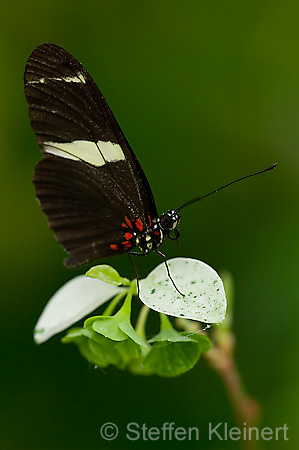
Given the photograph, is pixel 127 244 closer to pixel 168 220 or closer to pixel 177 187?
pixel 168 220

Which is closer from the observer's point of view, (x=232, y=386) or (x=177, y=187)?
(x=232, y=386)

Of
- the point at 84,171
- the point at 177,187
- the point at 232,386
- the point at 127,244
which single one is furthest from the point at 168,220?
the point at 177,187

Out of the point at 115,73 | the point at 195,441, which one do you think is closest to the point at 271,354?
the point at 195,441

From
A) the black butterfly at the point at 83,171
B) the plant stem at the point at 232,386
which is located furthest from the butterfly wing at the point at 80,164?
the plant stem at the point at 232,386

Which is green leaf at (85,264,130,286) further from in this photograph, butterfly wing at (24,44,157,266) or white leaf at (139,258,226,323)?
butterfly wing at (24,44,157,266)

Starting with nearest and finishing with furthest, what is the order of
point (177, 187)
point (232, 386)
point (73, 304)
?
point (73, 304) → point (232, 386) → point (177, 187)

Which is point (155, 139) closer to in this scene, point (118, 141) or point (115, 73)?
point (115, 73)

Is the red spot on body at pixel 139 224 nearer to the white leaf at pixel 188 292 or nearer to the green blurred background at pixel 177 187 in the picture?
the white leaf at pixel 188 292

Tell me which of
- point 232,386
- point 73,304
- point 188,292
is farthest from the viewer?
point 232,386
